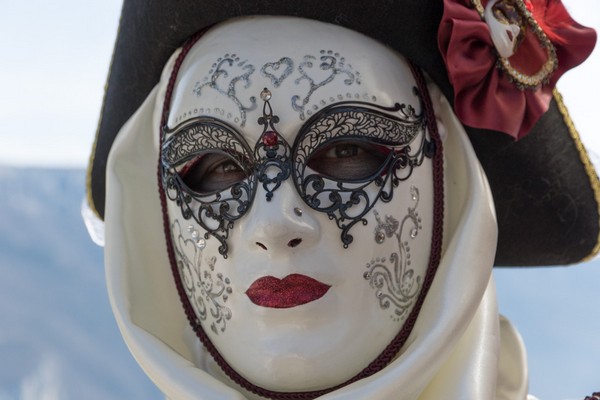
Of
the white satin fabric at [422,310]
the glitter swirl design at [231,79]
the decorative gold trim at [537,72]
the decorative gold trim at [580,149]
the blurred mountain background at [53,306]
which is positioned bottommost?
the blurred mountain background at [53,306]

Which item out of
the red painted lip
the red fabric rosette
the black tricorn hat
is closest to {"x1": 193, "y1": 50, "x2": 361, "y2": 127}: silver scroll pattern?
the black tricorn hat

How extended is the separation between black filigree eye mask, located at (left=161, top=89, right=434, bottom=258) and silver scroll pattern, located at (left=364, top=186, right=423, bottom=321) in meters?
0.05

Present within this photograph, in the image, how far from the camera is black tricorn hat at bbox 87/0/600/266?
2.06 m

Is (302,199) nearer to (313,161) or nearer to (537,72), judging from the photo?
(313,161)

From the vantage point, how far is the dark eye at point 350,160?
6.59 feet

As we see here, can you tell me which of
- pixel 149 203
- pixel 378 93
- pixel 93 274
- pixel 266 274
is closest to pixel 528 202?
pixel 378 93

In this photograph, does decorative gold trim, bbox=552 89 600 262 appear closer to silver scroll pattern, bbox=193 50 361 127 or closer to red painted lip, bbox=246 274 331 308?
silver scroll pattern, bbox=193 50 361 127

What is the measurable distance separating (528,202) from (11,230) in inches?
82.5

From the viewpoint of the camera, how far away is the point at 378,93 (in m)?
2.03

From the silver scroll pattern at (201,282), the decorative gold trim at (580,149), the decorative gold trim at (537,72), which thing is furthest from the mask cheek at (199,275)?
the decorative gold trim at (580,149)

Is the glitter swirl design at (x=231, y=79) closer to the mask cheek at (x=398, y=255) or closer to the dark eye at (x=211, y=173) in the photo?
the dark eye at (x=211, y=173)

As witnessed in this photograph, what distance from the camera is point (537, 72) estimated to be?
7.03 ft

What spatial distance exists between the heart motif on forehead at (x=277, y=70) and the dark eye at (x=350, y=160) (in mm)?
174

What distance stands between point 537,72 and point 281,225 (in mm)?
703
